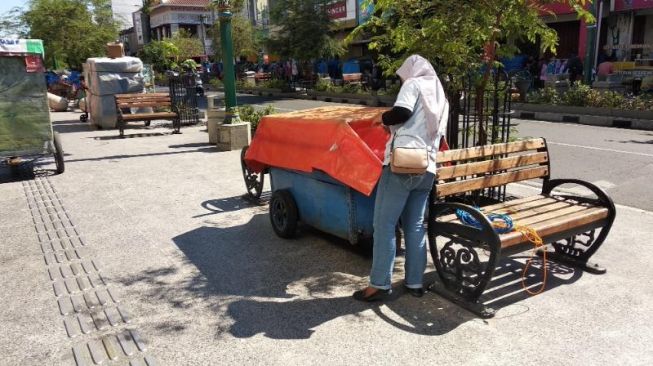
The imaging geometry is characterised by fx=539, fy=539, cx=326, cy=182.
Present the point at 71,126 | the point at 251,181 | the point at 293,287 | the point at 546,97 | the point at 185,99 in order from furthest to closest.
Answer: the point at 546,97, the point at 71,126, the point at 185,99, the point at 251,181, the point at 293,287

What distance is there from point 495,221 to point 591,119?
1234cm

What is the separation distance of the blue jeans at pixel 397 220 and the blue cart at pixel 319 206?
2.13 ft

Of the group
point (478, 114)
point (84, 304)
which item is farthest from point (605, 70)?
point (84, 304)

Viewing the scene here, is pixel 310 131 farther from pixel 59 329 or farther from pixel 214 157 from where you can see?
pixel 214 157

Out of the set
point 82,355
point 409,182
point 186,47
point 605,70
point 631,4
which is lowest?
point 82,355

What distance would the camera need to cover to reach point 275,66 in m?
34.3

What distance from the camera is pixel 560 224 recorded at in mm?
4027

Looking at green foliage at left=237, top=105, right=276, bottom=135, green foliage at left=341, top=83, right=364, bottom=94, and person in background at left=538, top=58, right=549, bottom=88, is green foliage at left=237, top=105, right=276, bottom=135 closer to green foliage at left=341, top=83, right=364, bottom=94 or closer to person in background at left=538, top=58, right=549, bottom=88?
green foliage at left=341, top=83, right=364, bottom=94

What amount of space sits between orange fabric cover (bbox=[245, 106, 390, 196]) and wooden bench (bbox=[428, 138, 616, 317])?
0.60 m

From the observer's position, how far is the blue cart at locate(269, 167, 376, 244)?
15.3 ft

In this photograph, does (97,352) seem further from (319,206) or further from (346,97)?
(346,97)

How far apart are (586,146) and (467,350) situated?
29.0 feet

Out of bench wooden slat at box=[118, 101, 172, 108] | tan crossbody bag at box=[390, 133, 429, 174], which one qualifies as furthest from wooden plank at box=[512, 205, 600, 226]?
bench wooden slat at box=[118, 101, 172, 108]

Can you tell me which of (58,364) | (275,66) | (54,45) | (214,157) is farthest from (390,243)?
(275,66)
